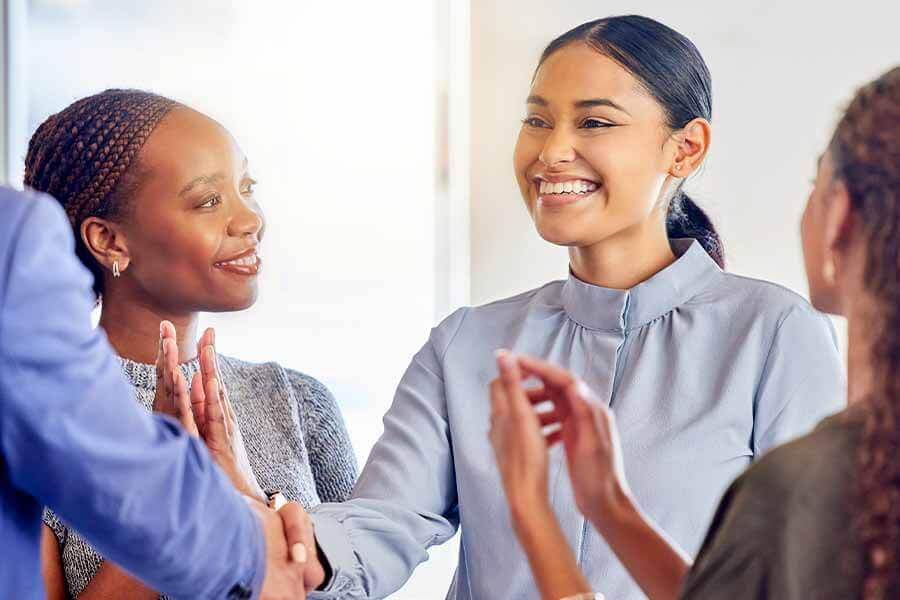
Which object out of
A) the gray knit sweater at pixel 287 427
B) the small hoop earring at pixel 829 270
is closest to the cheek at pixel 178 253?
the gray knit sweater at pixel 287 427

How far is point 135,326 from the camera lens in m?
2.10

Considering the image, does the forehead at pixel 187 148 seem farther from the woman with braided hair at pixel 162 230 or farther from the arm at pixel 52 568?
the arm at pixel 52 568

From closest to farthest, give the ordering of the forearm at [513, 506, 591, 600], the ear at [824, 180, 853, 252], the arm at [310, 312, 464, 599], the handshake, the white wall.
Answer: the ear at [824, 180, 853, 252] → the forearm at [513, 506, 591, 600] → the handshake → the arm at [310, 312, 464, 599] → the white wall

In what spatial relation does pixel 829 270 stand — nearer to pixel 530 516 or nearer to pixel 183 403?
pixel 530 516

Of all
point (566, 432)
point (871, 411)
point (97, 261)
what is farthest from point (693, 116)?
point (871, 411)

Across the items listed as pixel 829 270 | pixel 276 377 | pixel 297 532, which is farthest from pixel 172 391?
pixel 829 270

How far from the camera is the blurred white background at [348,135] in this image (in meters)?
3.12

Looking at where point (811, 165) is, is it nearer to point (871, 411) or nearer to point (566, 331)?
point (566, 331)

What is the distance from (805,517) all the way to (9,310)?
648 mm

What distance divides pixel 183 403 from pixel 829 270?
1034mm

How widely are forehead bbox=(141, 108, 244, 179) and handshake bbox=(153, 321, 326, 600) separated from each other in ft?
0.93

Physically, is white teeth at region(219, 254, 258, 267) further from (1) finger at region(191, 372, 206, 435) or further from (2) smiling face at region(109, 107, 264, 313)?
(1) finger at region(191, 372, 206, 435)

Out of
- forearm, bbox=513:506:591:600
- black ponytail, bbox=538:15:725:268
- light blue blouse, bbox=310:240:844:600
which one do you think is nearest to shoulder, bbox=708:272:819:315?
light blue blouse, bbox=310:240:844:600

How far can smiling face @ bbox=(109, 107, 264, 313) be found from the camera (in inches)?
81.4
